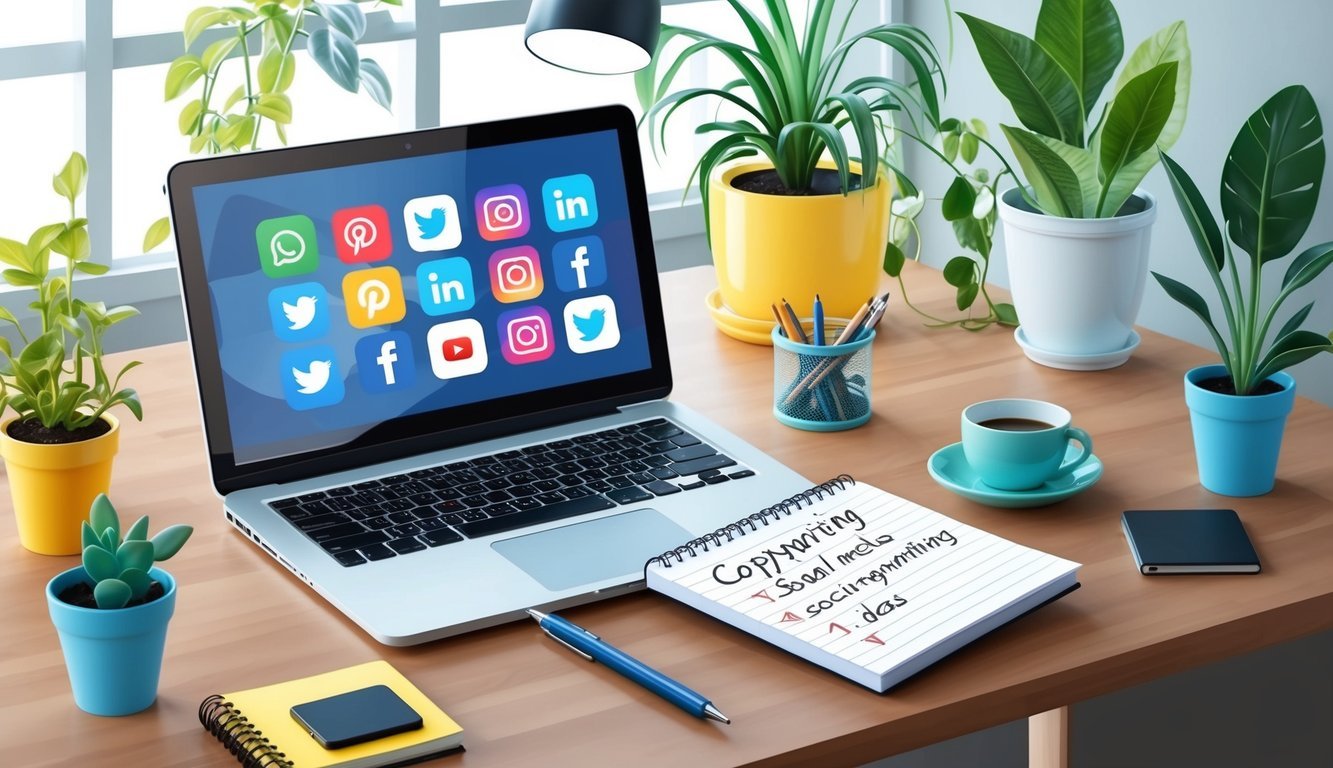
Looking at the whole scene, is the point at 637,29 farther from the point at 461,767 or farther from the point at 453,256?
the point at 461,767

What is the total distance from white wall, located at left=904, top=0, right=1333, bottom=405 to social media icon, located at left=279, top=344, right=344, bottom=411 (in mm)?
1113

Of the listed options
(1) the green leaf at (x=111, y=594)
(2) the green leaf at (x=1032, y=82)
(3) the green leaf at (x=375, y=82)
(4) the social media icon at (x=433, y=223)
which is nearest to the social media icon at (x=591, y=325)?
(4) the social media icon at (x=433, y=223)

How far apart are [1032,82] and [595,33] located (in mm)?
449

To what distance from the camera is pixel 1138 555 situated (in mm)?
1141

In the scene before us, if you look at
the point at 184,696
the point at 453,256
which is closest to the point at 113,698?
the point at 184,696

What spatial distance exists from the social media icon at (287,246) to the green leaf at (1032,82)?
66cm

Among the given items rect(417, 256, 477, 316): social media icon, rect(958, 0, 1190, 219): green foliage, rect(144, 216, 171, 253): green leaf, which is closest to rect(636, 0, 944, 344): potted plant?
rect(958, 0, 1190, 219): green foliage

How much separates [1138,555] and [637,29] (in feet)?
1.99

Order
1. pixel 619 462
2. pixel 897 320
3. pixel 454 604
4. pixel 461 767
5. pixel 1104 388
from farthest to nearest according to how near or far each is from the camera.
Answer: pixel 897 320 < pixel 1104 388 < pixel 619 462 < pixel 454 604 < pixel 461 767

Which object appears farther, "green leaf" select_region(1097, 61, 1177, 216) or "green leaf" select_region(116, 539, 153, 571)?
"green leaf" select_region(1097, 61, 1177, 216)

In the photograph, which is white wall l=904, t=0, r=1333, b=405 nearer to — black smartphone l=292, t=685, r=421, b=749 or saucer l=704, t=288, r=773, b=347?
saucer l=704, t=288, r=773, b=347

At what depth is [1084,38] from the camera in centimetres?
152

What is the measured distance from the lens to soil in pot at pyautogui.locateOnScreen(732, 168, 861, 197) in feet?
5.44

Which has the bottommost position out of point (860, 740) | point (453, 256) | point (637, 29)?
point (860, 740)
